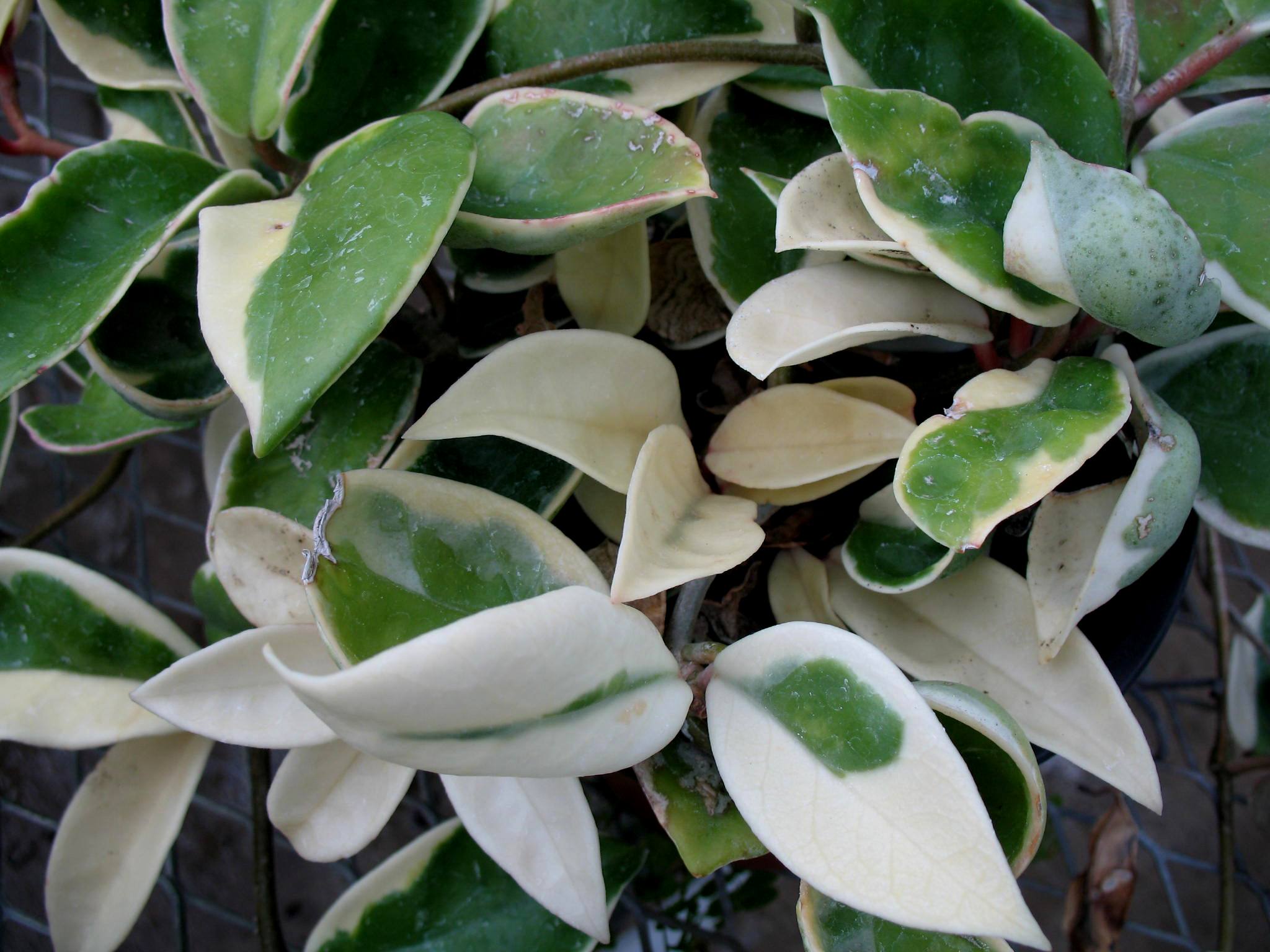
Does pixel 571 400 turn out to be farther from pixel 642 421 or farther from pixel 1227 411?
pixel 1227 411

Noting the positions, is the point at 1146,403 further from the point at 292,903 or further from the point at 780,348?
the point at 292,903

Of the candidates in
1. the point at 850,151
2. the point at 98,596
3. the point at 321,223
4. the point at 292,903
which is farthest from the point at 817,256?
the point at 292,903

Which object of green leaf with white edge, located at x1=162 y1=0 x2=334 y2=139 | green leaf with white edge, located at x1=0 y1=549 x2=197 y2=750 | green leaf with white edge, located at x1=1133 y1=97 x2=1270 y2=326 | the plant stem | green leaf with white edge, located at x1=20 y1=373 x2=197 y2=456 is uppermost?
green leaf with white edge, located at x1=162 y1=0 x2=334 y2=139

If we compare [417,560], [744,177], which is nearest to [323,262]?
[417,560]

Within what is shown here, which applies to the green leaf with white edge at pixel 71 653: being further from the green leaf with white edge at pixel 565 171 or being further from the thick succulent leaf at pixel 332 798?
the green leaf with white edge at pixel 565 171

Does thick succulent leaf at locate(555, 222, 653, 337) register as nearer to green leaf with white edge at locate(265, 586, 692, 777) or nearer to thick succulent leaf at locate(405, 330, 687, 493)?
thick succulent leaf at locate(405, 330, 687, 493)

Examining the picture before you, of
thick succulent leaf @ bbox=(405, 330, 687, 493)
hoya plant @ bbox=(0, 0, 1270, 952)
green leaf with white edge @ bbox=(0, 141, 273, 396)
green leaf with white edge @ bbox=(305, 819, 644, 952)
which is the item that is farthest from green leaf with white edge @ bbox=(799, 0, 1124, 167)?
green leaf with white edge @ bbox=(305, 819, 644, 952)

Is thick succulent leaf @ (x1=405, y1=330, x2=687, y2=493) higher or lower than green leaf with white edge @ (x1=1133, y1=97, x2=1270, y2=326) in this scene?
lower
